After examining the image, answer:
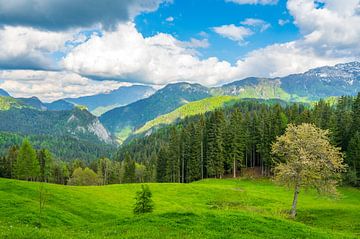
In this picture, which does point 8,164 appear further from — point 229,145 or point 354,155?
point 354,155

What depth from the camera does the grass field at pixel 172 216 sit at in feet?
71.6

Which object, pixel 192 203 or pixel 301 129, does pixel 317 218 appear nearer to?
pixel 301 129

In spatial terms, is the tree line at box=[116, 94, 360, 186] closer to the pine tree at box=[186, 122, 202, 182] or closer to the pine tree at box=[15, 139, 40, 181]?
the pine tree at box=[186, 122, 202, 182]

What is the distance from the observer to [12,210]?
3319 cm

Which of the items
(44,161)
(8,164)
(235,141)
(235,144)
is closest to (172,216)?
(235,144)

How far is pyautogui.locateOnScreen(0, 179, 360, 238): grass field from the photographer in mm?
21816

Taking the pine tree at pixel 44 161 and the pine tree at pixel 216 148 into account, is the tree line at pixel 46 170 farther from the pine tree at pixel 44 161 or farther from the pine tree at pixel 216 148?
the pine tree at pixel 216 148

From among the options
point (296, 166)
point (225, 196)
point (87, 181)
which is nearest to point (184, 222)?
point (296, 166)

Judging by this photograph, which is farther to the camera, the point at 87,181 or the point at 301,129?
the point at 87,181

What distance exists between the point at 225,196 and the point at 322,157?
23.2 metres

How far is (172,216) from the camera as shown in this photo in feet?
85.0

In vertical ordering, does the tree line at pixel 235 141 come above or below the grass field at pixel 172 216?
above

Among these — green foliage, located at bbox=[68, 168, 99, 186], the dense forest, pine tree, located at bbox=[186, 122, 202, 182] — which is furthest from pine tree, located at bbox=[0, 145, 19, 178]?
pine tree, located at bbox=[186, 122, 202, 182]

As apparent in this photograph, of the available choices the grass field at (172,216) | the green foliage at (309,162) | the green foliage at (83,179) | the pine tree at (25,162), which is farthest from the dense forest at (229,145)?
the green foliage at (309,162)
